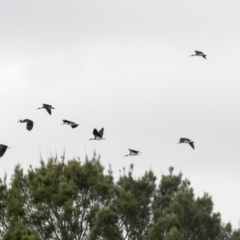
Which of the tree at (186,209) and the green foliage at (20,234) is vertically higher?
the tree at (186,209)

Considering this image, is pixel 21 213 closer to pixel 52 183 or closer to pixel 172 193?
pixel 52 183

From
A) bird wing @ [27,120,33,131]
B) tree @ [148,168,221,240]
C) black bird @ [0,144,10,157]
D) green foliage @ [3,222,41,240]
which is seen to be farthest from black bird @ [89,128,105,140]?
tree @ [148,168,221,240]

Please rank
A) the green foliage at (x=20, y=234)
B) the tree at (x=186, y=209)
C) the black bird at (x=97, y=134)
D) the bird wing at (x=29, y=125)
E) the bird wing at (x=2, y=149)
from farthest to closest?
the tree at (x=186, y=209)
the green foliage at (x=20, y=234)
the bird wing at (x=29, y=125)
the bird wing at (x=2, y=149)
the black bird at (x=97, y=134)

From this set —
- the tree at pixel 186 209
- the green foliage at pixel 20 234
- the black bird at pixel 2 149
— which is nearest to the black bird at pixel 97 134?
the black bird at pixel 2 149

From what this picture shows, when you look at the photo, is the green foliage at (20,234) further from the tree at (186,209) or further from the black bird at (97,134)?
the tree at (186,209)

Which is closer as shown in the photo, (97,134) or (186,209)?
(97,134)

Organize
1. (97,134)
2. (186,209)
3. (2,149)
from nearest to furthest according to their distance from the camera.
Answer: (97,134) → (2,149) → (186,209)

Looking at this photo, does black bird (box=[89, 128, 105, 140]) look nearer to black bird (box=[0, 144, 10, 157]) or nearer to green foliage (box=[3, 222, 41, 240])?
black bird (box=[0, 144, 10, 157])

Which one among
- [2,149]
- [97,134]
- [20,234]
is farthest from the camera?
[20,234]

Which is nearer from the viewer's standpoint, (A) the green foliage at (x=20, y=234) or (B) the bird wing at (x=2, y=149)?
(B) the bird wing at (x=2, y=149)

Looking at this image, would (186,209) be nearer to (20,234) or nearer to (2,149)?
(20,234)

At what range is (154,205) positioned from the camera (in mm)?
81625

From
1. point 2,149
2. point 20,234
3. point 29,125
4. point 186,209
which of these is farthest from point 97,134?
point 186,209

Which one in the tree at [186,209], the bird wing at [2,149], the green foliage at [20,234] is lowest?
the green foliage at [20,234]
